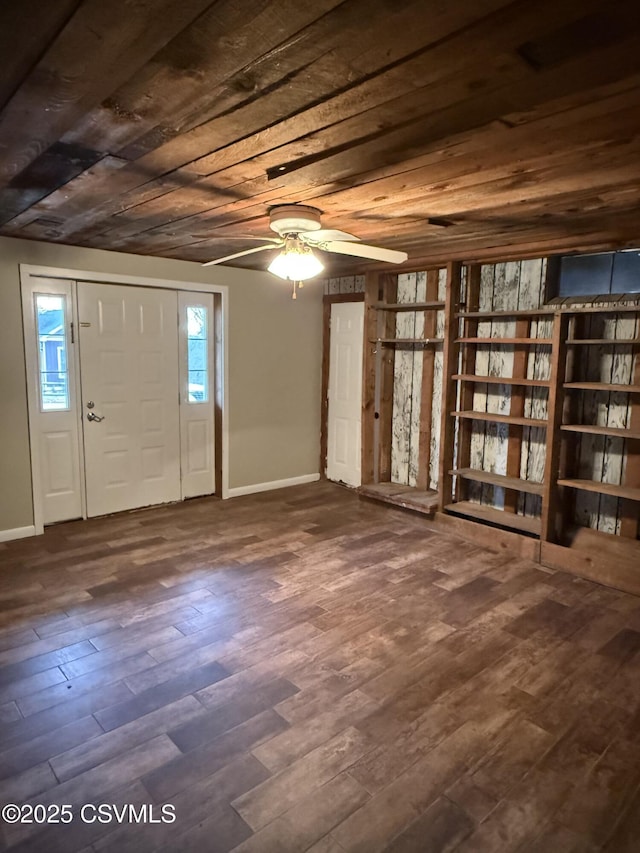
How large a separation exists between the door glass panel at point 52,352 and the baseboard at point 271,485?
1.90m

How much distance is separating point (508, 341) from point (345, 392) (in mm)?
2218

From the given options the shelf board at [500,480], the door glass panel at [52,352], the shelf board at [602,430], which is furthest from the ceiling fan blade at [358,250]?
the door glass panel at [52,352]

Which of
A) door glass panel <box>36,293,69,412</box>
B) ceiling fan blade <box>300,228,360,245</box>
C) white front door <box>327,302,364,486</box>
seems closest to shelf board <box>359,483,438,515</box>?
white front door <box>327,302,364,486</box>

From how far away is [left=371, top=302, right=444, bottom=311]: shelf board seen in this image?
190 inches

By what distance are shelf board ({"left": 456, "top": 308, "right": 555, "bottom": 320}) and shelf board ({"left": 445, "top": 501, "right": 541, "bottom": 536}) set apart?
1.61 metres

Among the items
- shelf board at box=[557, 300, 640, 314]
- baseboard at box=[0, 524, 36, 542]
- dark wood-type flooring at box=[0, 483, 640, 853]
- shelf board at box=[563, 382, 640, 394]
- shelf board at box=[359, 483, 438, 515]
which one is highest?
shelf board at box=[557, 300, 640, 314]

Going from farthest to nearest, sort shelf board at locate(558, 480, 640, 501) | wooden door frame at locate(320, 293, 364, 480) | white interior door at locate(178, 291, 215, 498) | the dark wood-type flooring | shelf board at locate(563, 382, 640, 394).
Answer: wooden door frame at locate(320, 293, 364, 480) → white interior door at locate(178, 291, 215, 498) → shelf board at locate(558, 480, 640, 501) → shelf board at locate(563, 382, 640, 394) → the dark wood-type flooring

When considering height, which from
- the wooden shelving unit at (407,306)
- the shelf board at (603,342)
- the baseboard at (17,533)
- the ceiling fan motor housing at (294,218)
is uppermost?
the ceiling fan motor housing at (294,218)

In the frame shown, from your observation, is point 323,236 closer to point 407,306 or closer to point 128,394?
point 407,306

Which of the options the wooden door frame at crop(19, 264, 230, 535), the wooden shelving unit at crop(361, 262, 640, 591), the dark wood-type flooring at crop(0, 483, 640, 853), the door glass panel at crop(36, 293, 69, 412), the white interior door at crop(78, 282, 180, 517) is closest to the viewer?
the dark wood-type flooring at crop(0, 483, 640, 853)

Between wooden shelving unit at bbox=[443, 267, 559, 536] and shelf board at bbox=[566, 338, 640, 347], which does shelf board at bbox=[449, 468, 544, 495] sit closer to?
wooden shelving unit at bbox=[443, 267, 559, 536]

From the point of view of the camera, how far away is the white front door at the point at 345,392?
5773mm

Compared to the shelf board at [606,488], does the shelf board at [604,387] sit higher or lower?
higher

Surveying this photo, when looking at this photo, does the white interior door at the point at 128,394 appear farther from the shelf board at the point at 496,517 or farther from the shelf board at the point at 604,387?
the shelf board at the point at 604,387
